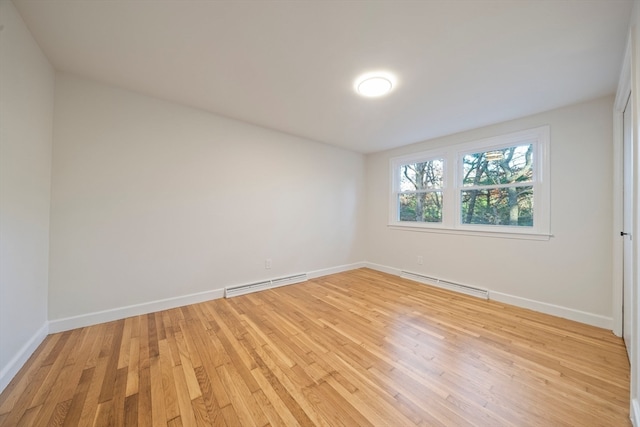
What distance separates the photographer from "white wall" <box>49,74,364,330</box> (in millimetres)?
2184

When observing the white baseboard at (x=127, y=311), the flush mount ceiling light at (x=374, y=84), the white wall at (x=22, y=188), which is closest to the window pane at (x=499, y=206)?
the flush mount ceiling light at (x=374, y=84)

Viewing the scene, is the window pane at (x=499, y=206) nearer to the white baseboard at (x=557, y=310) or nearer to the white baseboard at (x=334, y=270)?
the white baseboard at (x=557, y=310)

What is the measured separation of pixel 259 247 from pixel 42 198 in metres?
2.14

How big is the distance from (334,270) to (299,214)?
130 cm

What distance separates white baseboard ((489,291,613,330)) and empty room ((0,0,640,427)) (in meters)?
0.02

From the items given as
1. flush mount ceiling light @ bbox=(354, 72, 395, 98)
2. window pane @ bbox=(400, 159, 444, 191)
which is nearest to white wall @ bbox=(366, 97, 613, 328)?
window pane @ bbox=(400, 159, 444, 191)

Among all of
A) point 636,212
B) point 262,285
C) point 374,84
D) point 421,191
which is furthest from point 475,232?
point 262,285

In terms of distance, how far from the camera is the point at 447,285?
3461 millimetres

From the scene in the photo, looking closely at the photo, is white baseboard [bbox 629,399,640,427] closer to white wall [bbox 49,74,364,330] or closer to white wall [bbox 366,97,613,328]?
white wall [bbox 366,97,613,328]

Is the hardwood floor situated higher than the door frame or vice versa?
the door frame

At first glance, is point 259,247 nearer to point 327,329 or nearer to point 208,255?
point 208,255

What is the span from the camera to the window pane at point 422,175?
380 cm

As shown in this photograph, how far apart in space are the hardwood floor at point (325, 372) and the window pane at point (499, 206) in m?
1.16

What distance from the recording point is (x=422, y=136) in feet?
12.0
